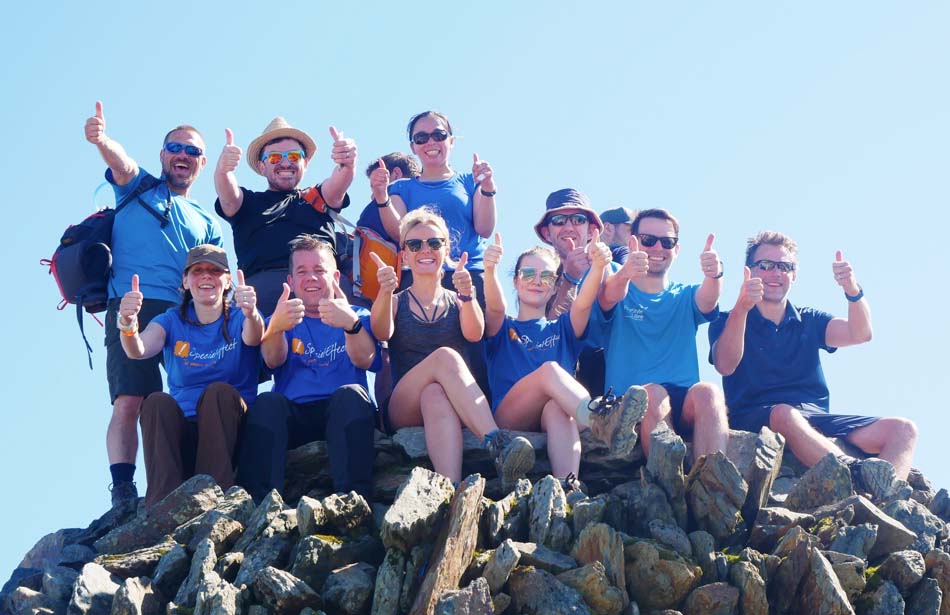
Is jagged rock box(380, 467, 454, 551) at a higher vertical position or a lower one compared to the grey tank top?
lower

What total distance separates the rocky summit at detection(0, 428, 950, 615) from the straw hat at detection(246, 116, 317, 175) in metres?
4.47

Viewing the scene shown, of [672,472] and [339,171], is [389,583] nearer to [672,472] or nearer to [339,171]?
[672,472]

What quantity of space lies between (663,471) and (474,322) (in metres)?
2.34

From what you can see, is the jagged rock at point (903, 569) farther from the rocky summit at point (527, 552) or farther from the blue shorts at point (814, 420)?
the blue shorts at point (814, 420)

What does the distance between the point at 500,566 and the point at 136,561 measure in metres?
3.13

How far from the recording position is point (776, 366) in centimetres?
1385

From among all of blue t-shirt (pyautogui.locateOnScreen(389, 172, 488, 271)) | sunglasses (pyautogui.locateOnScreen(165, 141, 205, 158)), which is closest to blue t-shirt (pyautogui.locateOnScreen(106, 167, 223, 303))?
sunglasses (pyautogui.locateOnScreen(165, 141, 205, 158))

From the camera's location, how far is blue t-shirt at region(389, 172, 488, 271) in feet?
48.7

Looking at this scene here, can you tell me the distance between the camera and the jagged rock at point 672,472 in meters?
11.4

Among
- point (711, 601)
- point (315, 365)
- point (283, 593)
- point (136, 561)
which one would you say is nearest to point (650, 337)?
point (315, 365)

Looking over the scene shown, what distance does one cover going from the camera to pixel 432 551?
10547mm

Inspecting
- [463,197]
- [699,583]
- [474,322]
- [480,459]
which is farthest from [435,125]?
[699,583]

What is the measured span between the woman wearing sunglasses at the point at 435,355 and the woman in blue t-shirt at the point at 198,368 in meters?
1.33

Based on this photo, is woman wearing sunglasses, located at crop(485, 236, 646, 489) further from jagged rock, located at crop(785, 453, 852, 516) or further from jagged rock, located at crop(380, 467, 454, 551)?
jagged rock, located at crop(785, 453, 852, 516)
